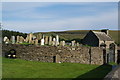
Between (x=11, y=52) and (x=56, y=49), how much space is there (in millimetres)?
4209

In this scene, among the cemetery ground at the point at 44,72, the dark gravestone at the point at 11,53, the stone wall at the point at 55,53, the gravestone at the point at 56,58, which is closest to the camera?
the cemetery ground at the point at 44,72

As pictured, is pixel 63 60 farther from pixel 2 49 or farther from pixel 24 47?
pixel 2 49

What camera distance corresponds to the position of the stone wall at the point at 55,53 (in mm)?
18922

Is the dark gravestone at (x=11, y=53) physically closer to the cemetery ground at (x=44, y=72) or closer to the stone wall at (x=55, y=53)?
the stone wall at (x=55, y=53)

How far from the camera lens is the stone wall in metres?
18.9

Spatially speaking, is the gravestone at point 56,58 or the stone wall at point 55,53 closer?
the gravestone at point 56,58

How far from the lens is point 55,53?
18.9 meters

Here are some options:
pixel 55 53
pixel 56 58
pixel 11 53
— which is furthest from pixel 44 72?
pixel 11 53

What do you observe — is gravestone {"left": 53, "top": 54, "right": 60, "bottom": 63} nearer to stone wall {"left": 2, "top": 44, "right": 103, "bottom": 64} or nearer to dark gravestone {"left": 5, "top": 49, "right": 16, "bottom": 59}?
stone wall {"left": 2, "top": 44, "right": 103, "bottom": 64}

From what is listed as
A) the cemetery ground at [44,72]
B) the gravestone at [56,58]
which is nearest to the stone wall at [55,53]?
the gravestone at [56,58]

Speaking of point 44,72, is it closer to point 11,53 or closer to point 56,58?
point 56,58

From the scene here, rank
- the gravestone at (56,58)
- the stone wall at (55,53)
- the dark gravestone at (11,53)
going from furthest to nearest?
the dark gravestone at (11,53), the stone wall at (55,53), the gravestone at (56,58)

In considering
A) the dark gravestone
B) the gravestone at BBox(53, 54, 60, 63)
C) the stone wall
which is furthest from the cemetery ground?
the dark gravestone

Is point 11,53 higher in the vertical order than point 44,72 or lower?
higher
